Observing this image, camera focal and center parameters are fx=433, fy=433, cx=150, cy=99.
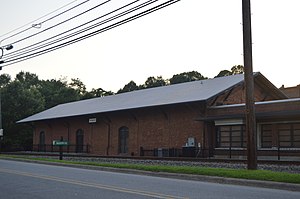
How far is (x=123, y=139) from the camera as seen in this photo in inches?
1610

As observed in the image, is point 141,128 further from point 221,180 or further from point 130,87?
point 130,87

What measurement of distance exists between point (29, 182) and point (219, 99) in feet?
74.0

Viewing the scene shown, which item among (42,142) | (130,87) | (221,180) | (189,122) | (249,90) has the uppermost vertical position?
(130,87)

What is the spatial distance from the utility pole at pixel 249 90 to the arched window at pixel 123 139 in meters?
24.8

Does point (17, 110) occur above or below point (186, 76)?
below

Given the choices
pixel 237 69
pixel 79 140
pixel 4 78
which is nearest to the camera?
pixel 79 140

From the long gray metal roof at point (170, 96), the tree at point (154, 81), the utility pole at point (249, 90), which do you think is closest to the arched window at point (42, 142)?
the long gray metal roof at point (170, 96)

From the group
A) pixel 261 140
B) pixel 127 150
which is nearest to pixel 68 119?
pixel 127 150

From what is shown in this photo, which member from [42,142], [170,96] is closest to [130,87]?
[42,142]

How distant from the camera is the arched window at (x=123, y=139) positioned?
133ft

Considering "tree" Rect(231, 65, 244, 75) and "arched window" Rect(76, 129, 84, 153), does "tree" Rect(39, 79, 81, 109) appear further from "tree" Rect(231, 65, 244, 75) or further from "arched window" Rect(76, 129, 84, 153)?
"tree" Rect(231, 65, 244, 75)

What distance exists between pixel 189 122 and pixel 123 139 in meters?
9.11

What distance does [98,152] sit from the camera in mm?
43281

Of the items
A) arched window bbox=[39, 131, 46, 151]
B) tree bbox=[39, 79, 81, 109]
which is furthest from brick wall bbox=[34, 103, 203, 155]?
tree bbox=[39, 79, 81, 109]
